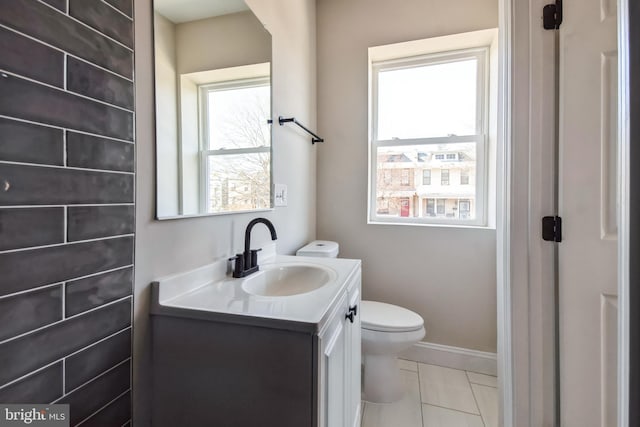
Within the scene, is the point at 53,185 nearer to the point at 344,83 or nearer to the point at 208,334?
the point at 208,334

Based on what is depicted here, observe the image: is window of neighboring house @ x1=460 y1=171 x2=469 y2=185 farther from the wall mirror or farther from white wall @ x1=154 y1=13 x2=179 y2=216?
white wall @ x1=154 y1=13 x2=179 y2=216

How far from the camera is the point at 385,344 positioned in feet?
4.98

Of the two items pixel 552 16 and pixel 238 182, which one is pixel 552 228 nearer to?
pixel 552 16

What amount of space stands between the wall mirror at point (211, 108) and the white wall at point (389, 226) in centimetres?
80

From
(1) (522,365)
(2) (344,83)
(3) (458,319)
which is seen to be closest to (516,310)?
(1) (522,365)

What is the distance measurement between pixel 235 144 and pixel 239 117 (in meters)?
0.12

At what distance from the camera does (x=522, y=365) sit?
110 centimetres

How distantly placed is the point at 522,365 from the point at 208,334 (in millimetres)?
1146

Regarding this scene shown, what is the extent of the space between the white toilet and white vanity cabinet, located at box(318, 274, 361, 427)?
0.90 ft

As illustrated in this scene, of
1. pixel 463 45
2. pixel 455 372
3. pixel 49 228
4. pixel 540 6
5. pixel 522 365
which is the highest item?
pixel 463 45

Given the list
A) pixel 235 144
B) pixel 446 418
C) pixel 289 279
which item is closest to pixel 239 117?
pixel 235 144

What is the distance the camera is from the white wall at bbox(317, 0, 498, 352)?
6.17ft

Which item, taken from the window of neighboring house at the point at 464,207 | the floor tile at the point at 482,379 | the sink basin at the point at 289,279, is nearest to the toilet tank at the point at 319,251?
the sink basin at the point at 289,279

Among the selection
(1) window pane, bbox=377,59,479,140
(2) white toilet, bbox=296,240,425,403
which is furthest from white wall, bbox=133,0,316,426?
(1) window pane, bbox=377,59,479,140
